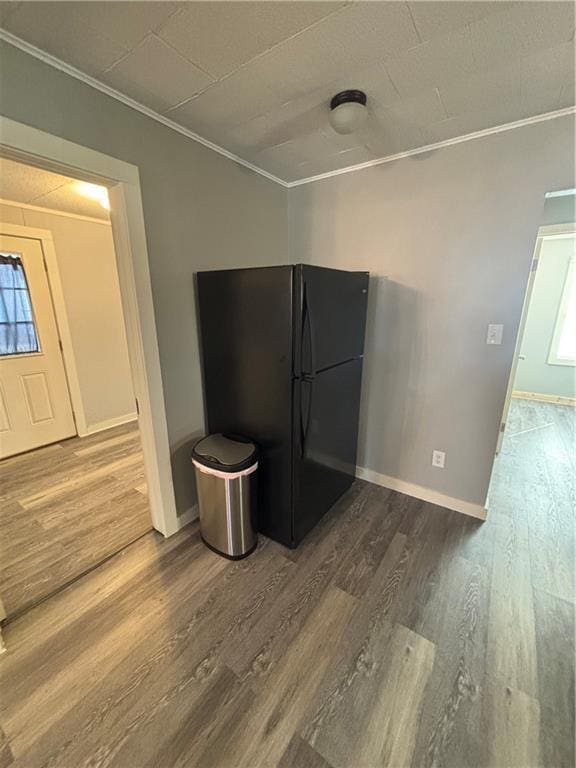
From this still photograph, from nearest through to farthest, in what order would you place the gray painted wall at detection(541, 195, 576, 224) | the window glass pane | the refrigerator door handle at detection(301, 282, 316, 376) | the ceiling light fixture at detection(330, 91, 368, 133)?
the ceiling light fixture at detection(330, 91, 368, 133)
the refrigerator door handle at detection(301, 282, 316, 376)
the gray painted wall at detection(541, 195, 576, 224)
the window glass pane

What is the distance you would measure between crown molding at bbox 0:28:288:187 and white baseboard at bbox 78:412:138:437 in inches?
111

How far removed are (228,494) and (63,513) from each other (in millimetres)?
1506

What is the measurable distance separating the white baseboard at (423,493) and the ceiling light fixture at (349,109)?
2.36m

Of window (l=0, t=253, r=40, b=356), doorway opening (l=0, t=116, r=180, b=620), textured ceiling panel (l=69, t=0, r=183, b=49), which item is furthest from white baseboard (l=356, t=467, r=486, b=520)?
window (l=0, t=253, r=40, b=356)

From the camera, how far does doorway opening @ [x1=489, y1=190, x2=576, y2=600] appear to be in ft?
6.62

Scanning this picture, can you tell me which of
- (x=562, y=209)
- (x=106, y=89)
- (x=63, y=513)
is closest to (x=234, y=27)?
(x=106, y=89)

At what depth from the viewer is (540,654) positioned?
137 centimetres

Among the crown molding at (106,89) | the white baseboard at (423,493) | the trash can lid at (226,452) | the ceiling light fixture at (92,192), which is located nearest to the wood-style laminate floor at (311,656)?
the white baseboard at (423,493)

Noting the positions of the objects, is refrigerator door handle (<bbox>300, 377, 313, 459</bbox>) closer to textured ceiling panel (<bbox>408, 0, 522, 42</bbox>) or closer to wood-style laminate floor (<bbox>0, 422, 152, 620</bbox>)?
wood-style laminate floor (<bbox>0, 422, 152, 620</bbox>)

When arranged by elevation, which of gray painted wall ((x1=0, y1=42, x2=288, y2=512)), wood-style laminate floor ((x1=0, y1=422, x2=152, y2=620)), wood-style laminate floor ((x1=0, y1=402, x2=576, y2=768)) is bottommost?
wood-style laminate floor ((x1=0, y1=422, x2=152, y2=620))

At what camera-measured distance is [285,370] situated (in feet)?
5.56

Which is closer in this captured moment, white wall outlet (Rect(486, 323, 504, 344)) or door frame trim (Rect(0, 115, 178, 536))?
door frame trim (Rect(0, 115, 178, 536))

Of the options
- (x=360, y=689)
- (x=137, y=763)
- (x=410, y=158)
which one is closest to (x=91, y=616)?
(x=137, y=763)

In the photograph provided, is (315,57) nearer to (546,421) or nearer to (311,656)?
(311,656)
